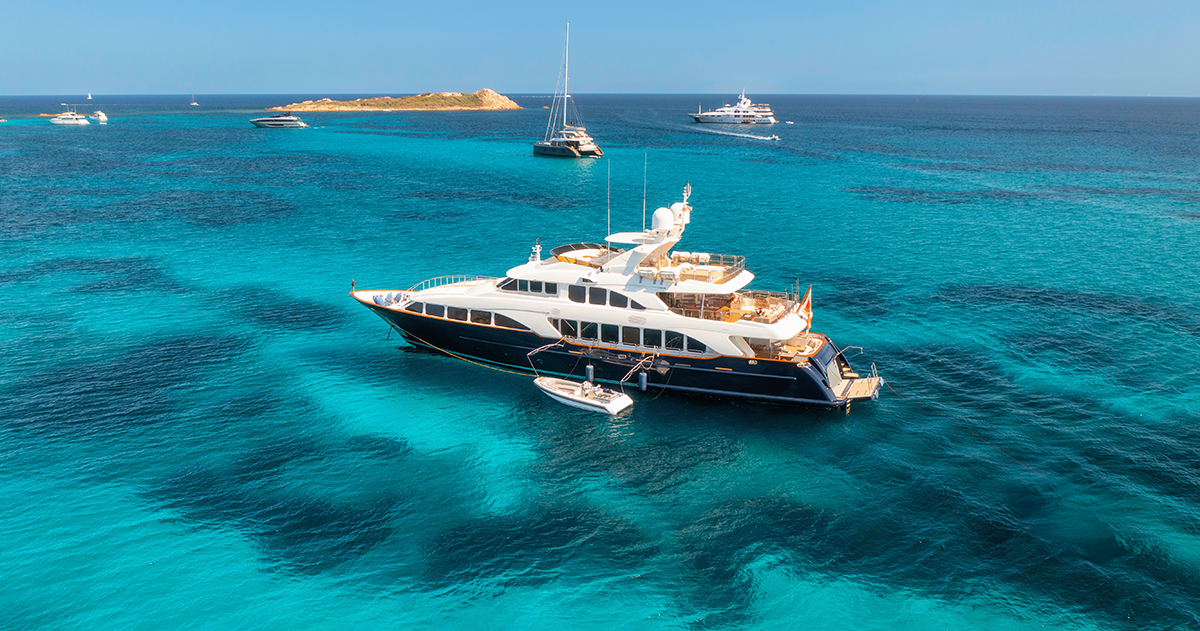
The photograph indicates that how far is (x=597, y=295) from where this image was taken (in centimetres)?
3384

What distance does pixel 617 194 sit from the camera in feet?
306

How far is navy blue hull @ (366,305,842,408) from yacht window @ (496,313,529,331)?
11.3 inches

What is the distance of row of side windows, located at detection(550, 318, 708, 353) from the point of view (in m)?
32.8

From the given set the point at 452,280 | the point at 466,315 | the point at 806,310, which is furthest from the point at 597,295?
the point at 452,280

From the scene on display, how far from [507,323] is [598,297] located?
5.09 metres

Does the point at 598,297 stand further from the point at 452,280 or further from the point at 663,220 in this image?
the point at 452,280

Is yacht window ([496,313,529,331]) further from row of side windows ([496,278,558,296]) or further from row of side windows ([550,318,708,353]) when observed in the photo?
row of side windows ([550,318,708,353])

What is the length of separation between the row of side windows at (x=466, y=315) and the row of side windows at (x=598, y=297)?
3063mm

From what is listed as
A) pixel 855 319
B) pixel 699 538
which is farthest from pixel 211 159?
pixel 699 538

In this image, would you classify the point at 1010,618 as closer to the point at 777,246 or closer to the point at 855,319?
the point at 855,319

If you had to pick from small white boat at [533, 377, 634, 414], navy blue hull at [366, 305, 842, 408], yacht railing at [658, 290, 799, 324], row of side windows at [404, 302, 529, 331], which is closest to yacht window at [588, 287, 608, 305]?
navy blue hull at [366, 305, 842, 408]

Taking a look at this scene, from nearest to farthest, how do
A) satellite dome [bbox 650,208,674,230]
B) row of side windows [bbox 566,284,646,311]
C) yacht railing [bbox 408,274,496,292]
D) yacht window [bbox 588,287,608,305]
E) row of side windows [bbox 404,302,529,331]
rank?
1. row of side windows [bbox 566,284,646,311]
2. yacht window [bbox 588,287,608,305]
3. satellite dome [bbox 650,208,674,230]
4. row of side windows [bbox 404,302,529,331]
5. yacht railing [bbox 408,274,496,292]

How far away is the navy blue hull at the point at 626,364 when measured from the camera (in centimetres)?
3144

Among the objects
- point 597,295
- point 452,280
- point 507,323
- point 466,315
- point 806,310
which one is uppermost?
point 597,295
